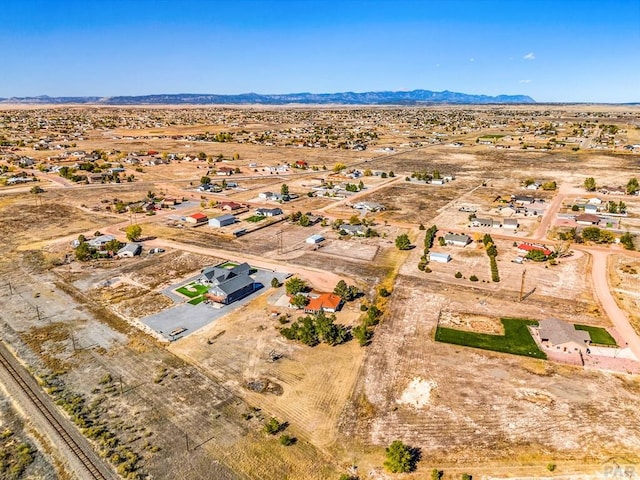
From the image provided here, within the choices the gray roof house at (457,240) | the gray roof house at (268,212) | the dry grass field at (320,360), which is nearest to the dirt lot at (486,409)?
the dry grass field at (320,360)

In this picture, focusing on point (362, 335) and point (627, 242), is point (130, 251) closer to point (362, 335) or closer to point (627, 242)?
point (362, 335)

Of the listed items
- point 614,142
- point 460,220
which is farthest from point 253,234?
point 614,142

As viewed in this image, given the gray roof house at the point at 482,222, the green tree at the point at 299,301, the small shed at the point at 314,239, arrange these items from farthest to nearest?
the gray roof house at the point at 482,222
the small shed at the point at 314,239
the green tree at the point at 299,301

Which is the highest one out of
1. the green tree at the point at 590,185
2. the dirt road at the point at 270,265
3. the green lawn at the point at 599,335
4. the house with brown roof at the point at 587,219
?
the green tree at the point at 590,185

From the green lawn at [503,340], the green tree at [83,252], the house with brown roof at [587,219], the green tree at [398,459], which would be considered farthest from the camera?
the house with brown roof at [587,219]

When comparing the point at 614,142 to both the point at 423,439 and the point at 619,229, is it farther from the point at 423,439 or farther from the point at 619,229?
the point at 423,439

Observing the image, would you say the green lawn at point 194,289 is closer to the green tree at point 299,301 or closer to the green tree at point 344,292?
the green tree at point 299,301

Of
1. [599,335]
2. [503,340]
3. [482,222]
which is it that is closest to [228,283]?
[503,340]
